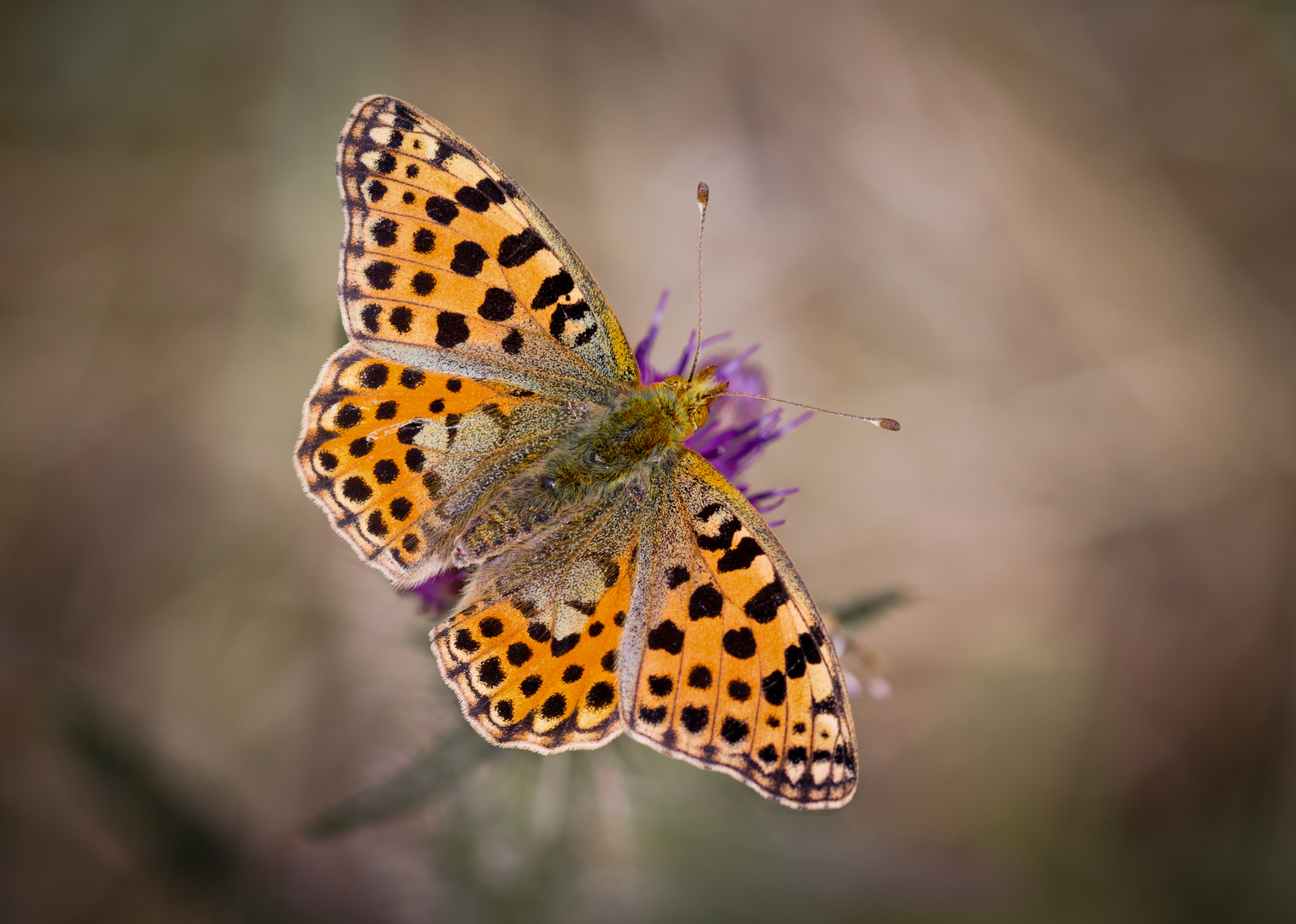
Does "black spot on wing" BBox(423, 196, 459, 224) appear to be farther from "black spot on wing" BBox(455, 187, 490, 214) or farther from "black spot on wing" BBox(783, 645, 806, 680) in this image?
"black spot on wing" BBox(783, 645, 806, 680)

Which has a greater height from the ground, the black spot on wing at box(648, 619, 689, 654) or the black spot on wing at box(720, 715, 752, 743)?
the black spot on wing at box(648, 619, 689, 654)

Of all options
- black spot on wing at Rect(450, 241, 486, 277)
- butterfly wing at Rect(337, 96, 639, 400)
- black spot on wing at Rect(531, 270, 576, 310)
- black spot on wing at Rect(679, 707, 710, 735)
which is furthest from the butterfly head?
black spot on wing at Rect(679, 707, 710, 735)

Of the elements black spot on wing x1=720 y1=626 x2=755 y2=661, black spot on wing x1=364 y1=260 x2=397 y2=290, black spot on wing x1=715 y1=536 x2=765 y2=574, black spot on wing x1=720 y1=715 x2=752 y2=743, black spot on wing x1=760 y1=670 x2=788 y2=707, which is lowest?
black spot on wing x1=720 y1=715 x2=752 y2=743

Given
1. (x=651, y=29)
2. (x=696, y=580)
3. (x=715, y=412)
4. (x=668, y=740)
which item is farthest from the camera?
(x=651, y=29)

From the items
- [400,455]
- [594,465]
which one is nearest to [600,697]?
[594,465]

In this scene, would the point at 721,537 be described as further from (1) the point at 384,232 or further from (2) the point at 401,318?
(1) the point at 384,232

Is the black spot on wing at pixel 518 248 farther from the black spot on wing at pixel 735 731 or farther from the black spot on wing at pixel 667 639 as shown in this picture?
the black spot on wing at pixel 735 731

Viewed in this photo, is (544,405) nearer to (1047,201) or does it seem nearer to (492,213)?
(492,213)

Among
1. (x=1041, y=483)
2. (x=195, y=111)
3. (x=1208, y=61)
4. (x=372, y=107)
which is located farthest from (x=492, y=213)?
(x=1208, y=61)
